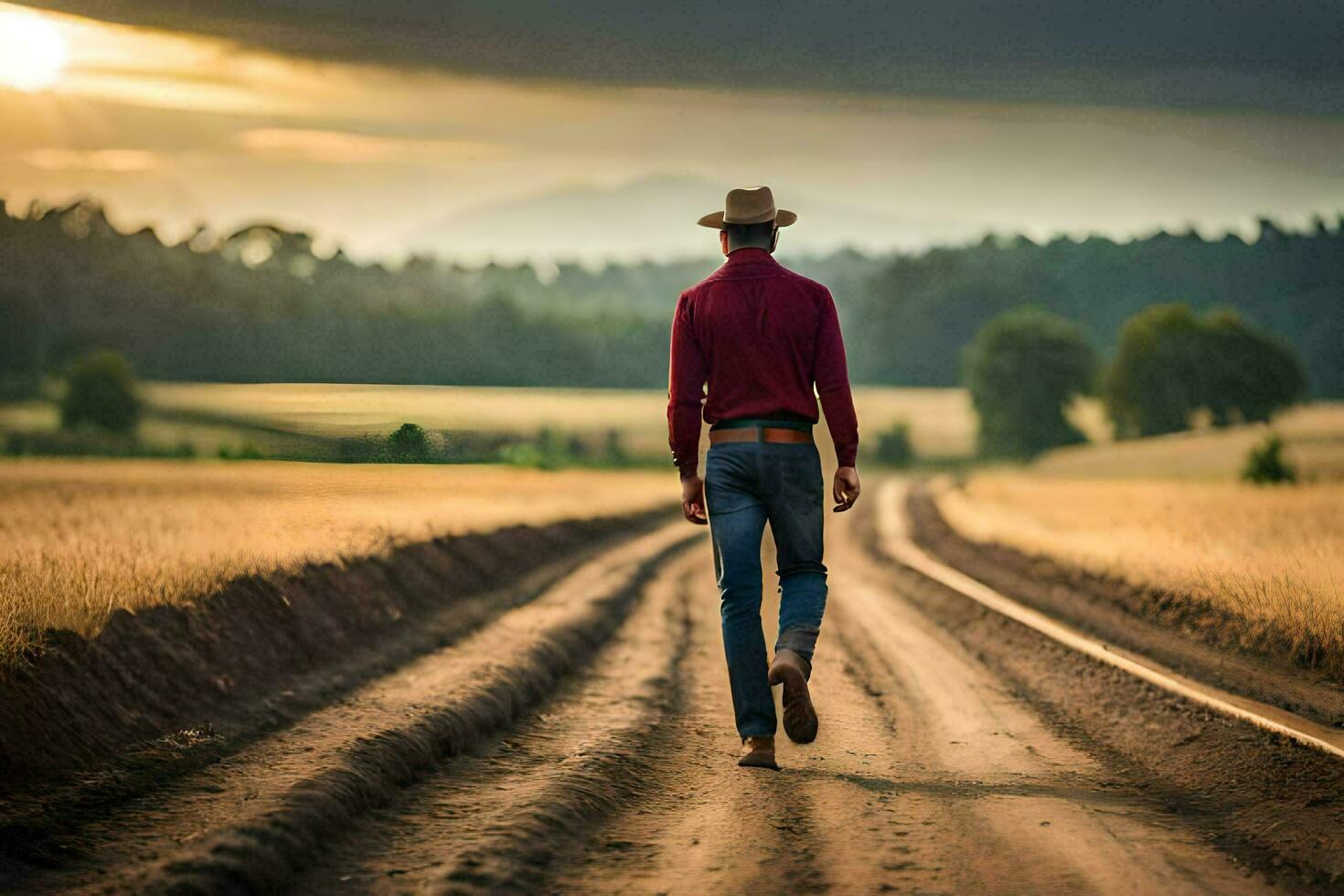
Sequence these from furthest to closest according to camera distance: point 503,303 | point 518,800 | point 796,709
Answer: point 503,303 < point 796,709 < point 518,800

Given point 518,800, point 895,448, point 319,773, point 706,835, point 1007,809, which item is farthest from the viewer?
point 895,448

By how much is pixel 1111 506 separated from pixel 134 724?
26897 millimetres

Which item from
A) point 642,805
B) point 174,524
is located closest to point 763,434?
point 642,805

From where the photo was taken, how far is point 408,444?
9047 millimetres

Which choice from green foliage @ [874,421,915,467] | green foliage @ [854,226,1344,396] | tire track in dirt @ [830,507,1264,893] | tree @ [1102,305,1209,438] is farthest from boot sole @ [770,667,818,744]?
green foliage @ [874,421,915,467]

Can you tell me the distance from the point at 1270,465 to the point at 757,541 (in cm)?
3619

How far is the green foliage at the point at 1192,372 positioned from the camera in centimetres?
6762

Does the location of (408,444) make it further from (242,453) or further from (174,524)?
(174,524)

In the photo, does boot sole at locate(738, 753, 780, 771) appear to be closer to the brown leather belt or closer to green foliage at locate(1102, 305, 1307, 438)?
the brown leather belt

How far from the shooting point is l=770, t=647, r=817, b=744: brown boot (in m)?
6.08

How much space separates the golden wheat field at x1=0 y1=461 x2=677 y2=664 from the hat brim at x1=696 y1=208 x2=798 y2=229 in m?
3.50

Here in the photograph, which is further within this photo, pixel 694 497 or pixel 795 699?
pixel 694 497

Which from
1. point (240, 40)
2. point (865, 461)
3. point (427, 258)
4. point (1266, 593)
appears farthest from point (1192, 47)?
point (865, 461)

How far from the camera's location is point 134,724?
7.11 m
